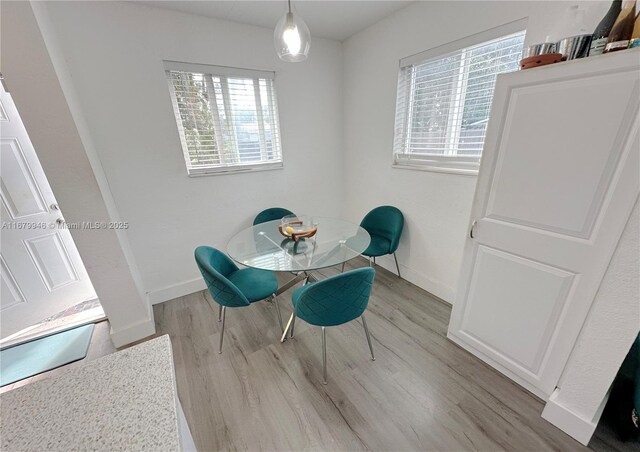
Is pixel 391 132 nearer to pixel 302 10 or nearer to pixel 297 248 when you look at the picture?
pixel 302 10

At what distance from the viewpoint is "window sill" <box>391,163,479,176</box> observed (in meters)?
2.00

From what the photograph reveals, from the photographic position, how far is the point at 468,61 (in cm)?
193

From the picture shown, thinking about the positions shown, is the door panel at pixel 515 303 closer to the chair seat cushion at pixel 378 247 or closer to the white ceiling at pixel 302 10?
the chair seat cushion at pixel 378 247

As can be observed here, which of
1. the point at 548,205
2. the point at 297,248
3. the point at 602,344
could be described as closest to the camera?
the point at 602,344

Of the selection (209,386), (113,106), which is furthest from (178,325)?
(113,106)

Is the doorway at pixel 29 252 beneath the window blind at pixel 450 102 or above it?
beneath

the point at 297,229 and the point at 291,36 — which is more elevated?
the point at 291,36

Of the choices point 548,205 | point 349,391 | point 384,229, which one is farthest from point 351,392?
point 384,229

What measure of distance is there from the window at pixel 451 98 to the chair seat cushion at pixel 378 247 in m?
0.81

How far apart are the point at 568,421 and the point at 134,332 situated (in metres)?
2.90

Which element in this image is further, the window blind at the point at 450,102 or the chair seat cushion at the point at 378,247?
the chair seat cushion at the point at 378,247

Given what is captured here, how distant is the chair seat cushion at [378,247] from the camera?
246cm

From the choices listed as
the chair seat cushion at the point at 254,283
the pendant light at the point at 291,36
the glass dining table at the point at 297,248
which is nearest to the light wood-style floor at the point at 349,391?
the glass dining table at the point at 297,248

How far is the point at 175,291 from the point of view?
103 inches
